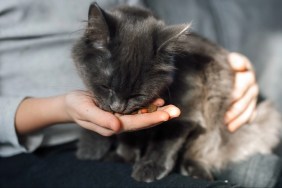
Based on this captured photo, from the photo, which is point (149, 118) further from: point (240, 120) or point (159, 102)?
point (240, 120)

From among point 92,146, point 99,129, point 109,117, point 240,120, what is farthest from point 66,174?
point 240,120

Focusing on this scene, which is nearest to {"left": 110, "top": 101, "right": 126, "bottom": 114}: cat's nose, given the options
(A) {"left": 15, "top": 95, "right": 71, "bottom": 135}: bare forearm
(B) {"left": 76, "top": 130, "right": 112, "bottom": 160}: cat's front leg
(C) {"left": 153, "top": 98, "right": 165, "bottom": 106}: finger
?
(C) {"left": 153, "top": 98, "right": 165, "bottom": 106}: finger

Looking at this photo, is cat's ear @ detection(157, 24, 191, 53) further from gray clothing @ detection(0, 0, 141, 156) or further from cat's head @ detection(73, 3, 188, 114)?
gray clothing @ detection(0, 0, 141, 156)

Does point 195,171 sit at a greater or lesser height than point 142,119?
lesser

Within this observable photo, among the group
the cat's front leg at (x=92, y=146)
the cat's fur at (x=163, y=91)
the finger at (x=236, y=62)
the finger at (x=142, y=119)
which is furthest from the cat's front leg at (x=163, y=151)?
the finger at (x=236, y=62)

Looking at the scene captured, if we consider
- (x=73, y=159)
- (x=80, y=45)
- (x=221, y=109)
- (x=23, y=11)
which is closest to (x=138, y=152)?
(x=73, y=159)
